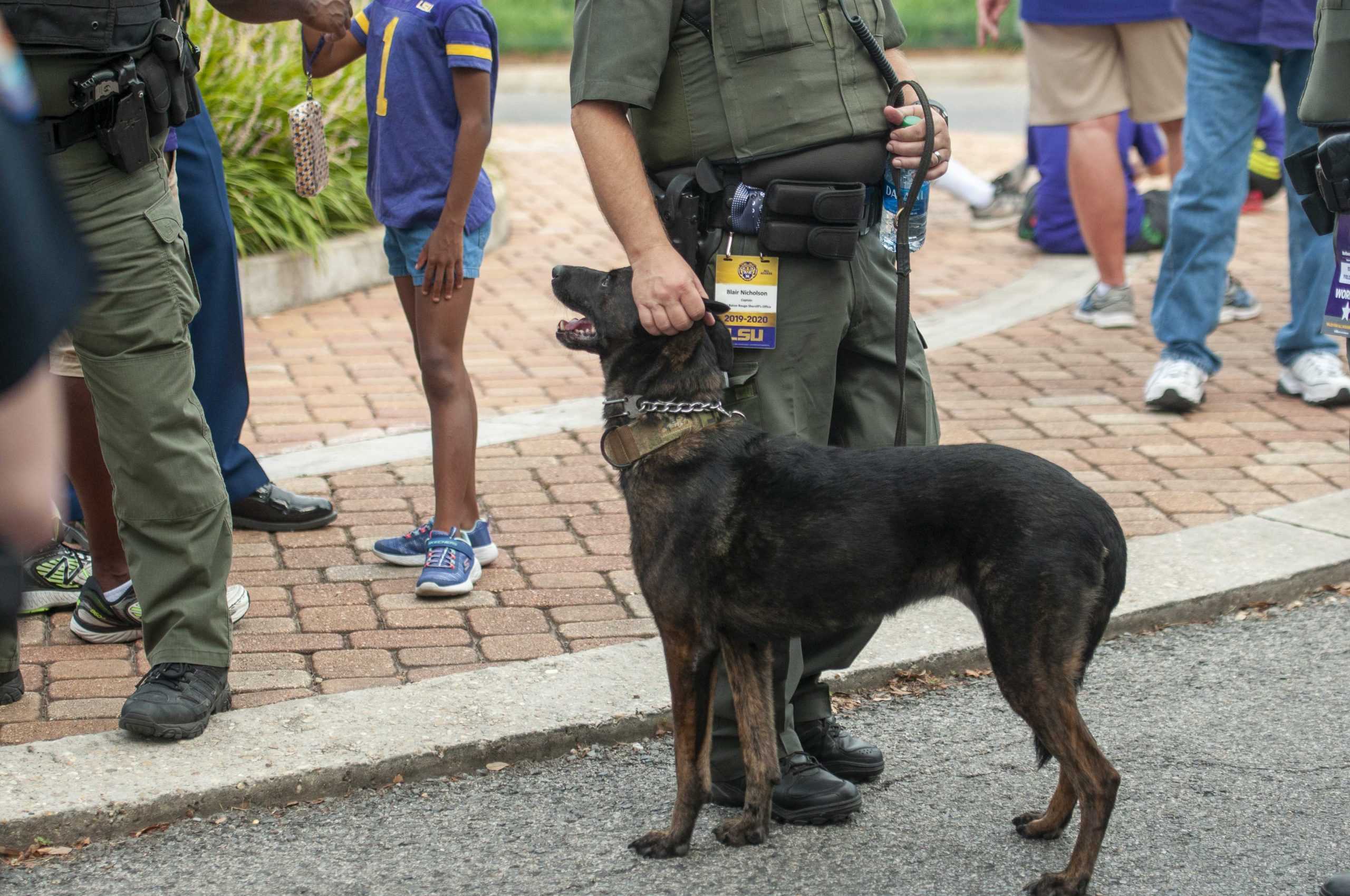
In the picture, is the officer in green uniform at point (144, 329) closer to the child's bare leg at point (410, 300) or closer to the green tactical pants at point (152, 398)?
the green tactical pants at point (152, 398)

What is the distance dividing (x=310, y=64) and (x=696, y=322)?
226 cm

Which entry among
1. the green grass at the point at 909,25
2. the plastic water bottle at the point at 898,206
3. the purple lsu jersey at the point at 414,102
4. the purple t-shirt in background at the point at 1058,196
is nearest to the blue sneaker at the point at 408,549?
the purple lsu jersey at the point at 414,102

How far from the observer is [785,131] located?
10.3ft

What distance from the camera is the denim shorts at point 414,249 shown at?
4.45 meters

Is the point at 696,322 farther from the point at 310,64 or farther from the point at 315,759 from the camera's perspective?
the point at 310,64

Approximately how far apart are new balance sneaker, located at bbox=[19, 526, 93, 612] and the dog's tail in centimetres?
279

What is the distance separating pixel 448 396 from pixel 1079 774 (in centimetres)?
229

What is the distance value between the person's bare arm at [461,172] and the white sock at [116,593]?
1220 millimetres

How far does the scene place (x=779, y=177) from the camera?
124 inches

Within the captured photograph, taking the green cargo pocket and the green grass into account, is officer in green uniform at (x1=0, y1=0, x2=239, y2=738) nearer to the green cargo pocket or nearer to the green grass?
the green cargo pocket

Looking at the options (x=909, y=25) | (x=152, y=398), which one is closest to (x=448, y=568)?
(x=152, y=398)

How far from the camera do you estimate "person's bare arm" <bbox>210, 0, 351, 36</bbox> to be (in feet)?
13.1

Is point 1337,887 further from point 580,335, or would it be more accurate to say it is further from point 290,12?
point 290,12

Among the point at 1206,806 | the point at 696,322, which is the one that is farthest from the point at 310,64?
the point at 1206,806
